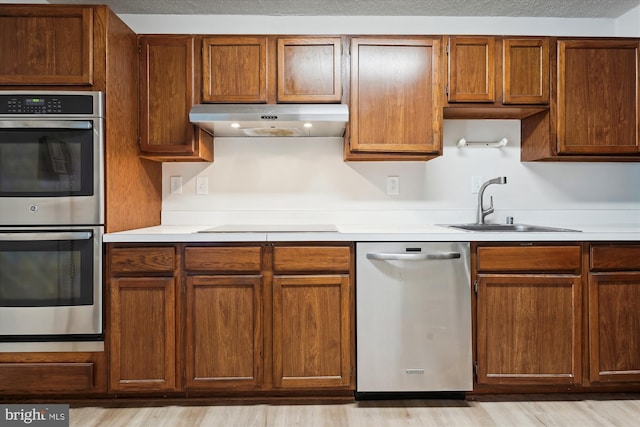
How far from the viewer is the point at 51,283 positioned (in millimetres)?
1912

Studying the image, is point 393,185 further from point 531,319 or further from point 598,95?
point 598,95

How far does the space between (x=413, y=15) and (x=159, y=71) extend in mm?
1628

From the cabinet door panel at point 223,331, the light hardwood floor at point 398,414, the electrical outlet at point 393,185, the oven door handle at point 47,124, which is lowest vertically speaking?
the light hardwood floor at point 398,414

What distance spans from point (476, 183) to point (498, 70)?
714mm

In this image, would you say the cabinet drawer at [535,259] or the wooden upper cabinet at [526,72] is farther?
the wooden upper cabinet at [526,72]

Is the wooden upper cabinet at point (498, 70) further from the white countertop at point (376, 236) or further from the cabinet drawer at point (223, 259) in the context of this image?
the cabinet drawer at point (223, 259)

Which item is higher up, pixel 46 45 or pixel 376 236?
pixel 46 45

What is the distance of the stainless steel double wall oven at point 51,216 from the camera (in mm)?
1898

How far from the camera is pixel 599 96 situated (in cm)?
229

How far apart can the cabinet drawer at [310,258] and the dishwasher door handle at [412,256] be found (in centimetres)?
14

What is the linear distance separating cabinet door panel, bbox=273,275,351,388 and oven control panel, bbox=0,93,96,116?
49.1 inches

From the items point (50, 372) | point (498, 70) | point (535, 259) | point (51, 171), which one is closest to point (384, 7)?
point (498, 70)

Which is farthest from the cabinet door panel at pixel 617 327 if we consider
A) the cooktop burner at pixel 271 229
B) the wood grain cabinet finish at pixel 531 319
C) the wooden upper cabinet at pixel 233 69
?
the wooden upper cabinet at pixel 233 69

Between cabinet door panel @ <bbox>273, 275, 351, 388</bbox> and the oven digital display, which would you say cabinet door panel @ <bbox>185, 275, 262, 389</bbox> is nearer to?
cabinet door panel @ <bbox>273, 275, 351, 388</bbox>
